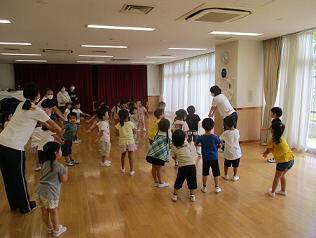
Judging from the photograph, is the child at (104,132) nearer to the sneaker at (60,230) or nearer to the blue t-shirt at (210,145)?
the sneaker at (60,230)

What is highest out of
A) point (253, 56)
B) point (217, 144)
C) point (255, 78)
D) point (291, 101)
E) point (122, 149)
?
point (253, 56)

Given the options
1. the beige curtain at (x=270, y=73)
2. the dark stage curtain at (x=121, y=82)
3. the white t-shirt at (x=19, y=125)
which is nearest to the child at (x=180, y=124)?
the white t-shirt at (x=19, y=125)

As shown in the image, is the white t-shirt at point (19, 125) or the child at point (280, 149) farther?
the child at point (280, 149)

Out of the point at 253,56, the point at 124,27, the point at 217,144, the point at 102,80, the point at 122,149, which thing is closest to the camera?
the point at 217,144

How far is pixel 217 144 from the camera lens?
328 cm

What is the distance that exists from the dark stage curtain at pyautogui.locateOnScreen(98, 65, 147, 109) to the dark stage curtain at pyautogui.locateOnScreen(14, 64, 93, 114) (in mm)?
698

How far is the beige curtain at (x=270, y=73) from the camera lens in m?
5.71

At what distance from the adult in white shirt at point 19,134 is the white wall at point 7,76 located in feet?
35.3

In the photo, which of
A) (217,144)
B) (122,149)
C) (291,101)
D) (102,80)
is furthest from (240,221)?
(102,80)

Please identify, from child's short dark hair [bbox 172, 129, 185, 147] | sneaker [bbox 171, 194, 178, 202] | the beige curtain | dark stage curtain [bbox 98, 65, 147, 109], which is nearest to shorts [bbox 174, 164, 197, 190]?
sneaker [bbox 171, 194, 178, 202]

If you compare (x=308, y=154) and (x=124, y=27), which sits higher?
(x=124, y=27)

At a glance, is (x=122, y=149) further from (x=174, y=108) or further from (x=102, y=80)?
(x=102, y=80)

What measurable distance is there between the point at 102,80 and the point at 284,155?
37.5 feet

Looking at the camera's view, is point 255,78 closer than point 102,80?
Yes
